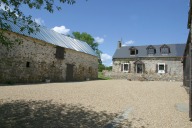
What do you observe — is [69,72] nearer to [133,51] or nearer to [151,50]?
[133,51]

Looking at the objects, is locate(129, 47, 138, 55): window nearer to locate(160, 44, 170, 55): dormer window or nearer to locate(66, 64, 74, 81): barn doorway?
locate(160, 44, 170, 55): dormer window

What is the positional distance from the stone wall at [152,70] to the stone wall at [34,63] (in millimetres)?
8166

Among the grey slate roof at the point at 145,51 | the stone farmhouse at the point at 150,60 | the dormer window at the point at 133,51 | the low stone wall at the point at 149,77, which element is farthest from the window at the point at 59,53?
the dormer window at the point at 133,51

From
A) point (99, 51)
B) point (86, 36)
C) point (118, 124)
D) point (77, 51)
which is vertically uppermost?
point (86, 36)

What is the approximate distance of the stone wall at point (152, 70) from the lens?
26938 millimetres

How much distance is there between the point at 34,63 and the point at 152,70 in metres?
21.7

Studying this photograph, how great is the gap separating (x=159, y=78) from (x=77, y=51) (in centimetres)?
1286

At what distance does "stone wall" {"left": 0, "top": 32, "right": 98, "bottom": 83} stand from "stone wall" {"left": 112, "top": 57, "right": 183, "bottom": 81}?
322 inches

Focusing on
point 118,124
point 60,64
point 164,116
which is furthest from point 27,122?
point 60,64

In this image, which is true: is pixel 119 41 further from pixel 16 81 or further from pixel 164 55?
pixel 16 81

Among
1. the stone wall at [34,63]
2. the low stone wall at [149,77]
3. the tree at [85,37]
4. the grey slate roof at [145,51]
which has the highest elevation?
the tree at [85,37]

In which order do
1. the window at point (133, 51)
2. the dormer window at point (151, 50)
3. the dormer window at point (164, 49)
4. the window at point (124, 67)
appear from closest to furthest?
the dormer window at point (164, 49), the dormer window at point (151, 50), the window at point (124, 67), the window at point (133, 51)

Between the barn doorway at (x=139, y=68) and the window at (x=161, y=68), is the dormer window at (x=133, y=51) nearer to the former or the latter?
the barn doorway at (x=139, y=68)

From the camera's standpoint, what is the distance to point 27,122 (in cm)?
501
